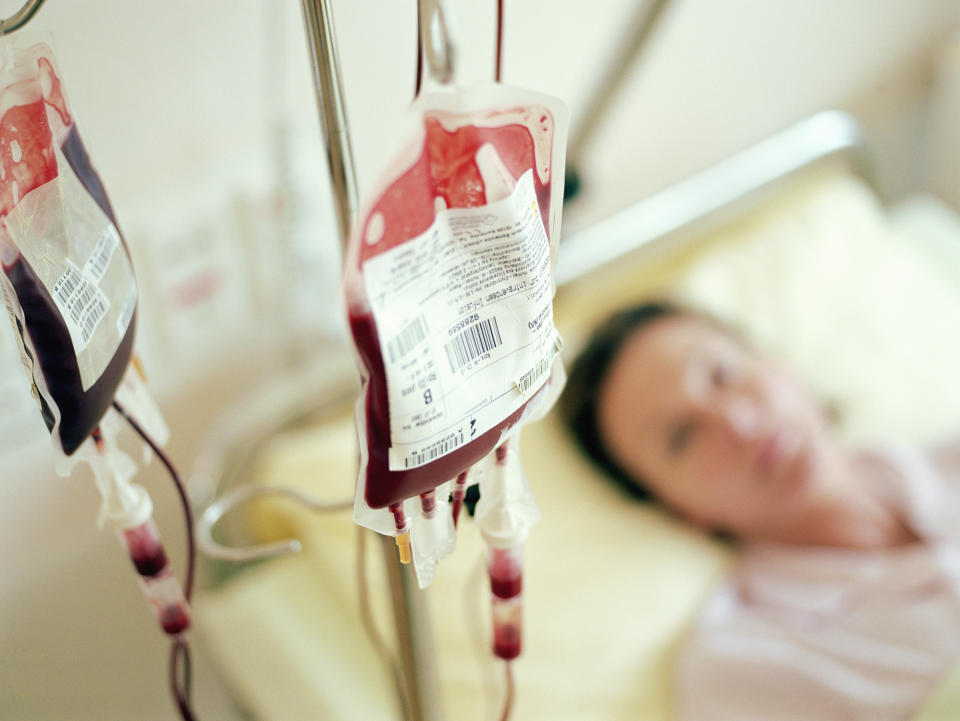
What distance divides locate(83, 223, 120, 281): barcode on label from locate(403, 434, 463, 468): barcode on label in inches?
6.4

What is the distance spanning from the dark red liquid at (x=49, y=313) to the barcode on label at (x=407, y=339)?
0.46 ft

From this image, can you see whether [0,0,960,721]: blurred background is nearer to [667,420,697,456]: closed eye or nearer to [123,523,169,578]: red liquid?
[123,523,169,578]: red liquid

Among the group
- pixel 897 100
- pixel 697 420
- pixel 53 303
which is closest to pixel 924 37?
pixel 897 100

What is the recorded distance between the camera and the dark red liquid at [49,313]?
35 centimetres

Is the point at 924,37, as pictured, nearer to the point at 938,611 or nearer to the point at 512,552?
the point at 938,611

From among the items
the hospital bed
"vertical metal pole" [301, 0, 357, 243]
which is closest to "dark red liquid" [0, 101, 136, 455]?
"vertical metal pole" [301, 0, 357, 243]

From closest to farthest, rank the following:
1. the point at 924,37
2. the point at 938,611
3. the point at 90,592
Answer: the point at 938,611 < the point at 90,592 < the point at 924,37

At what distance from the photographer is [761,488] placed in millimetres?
1047

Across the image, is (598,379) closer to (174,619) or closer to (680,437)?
(680,437)

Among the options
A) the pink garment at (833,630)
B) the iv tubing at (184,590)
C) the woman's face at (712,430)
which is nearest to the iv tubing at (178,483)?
the iv tubing at (184,590)

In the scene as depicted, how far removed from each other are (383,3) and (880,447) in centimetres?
82

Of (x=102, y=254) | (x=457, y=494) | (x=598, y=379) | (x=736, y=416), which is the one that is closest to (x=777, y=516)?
(x=736, y=416)

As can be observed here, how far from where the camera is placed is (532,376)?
371 mm

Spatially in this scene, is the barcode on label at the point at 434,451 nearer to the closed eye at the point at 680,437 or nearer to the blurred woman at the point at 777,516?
the blurred woman at the point at 777,516
